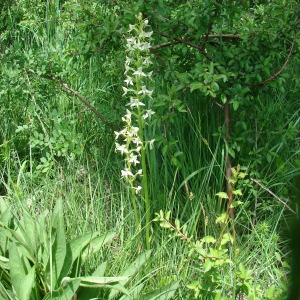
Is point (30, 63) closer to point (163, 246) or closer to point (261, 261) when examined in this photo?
point (163, 246)

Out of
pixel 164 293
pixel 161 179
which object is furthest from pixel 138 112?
pixel 161 179

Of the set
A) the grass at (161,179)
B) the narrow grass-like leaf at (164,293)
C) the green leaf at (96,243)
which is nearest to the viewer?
the narrow grass-like leaf at (164,293)

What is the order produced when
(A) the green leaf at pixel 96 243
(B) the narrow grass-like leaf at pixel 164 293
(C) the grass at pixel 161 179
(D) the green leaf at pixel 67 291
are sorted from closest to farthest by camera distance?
(D) the green leaf at pixel 67 291 < (B) the narrow grass-like leaf at pixel 164 293 < (A) the green leaf at pixel 96 243 < (C) the grass at pixel 161 179

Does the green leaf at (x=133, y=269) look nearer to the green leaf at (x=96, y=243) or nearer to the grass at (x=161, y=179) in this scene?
the grass at (x=161, y=179)

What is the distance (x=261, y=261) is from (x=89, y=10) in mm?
1653

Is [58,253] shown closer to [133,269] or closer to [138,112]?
[133,269]

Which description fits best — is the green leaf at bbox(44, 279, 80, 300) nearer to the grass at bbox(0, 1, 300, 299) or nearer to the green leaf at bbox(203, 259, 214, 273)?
the grass at bbox(0, 1, 300, 299)

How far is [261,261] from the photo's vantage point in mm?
2525

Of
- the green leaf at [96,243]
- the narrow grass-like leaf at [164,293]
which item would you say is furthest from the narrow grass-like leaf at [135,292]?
the green leaf at [96,243]

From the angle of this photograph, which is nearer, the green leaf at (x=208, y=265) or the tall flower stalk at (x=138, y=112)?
the green leaf at (x=208, y=265)

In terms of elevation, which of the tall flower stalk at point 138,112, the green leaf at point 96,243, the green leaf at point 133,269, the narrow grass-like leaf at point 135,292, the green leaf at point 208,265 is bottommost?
the narrow grass-like leaf at point 135,292

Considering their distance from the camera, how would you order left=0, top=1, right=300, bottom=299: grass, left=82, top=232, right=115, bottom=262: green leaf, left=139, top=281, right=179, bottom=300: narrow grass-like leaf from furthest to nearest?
left=0, top=1, right=300, bottom=299: grass, left=82, top=232, right=115, bottom=262: green leaf, left=139, top=281, right=179, bottom=300: narrow grass-like leaf

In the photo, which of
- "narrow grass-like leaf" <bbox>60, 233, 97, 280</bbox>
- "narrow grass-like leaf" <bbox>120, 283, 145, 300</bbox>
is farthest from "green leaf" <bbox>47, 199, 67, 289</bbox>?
"narrow grass-like leaf" <bbox>120, 283, 145, 300</bbox>

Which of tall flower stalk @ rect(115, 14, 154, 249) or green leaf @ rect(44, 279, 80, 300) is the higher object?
tall flower stalk @ rect(115, 14, 154, 249)
